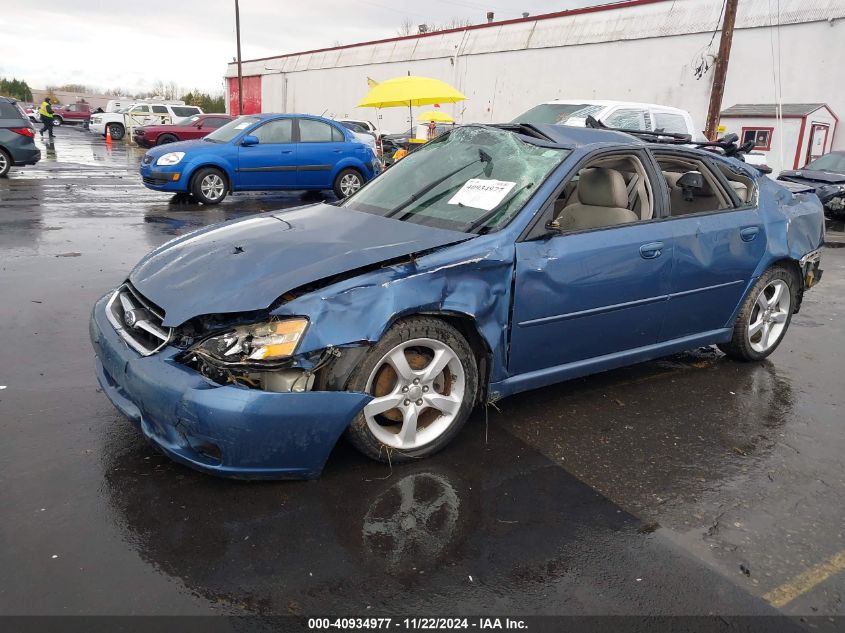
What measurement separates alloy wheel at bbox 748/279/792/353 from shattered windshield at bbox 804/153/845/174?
11.9 meters

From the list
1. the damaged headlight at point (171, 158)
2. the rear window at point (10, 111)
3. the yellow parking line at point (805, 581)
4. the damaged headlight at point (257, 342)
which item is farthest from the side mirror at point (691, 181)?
the rear window at point (10, 111)

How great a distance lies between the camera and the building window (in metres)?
19.7

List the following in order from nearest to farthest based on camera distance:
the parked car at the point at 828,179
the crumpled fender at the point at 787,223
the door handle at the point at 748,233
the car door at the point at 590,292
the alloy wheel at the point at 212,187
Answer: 1. the car door at the point at 590,292
2. the door handle at the point at 748,233
3. the crumpled fender at the point at 787,223
4. the alloy wheel at the point at 212,187
5. the parked car at the point at 828,179

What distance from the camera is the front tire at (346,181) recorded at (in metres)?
13.2

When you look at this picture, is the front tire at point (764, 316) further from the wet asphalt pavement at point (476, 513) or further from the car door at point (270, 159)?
the car door at point (270, 159)

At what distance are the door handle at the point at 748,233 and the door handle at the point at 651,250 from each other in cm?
86

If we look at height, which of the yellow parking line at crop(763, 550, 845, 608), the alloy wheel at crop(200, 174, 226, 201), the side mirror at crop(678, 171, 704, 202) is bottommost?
the yellow parking line at crop(763, 550, 845, 608)

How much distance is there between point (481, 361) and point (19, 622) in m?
2.22

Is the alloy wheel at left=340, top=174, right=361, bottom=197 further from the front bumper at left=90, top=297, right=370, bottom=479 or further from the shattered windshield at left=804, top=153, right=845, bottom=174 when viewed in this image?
the front bumper at left=90, top=297, right=370, bottom=479

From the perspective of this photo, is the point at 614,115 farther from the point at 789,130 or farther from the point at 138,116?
the point at 138,116

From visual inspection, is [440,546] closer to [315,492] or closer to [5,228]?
[315,492]

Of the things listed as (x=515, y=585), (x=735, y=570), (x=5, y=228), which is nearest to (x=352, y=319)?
(x=515, y=585)

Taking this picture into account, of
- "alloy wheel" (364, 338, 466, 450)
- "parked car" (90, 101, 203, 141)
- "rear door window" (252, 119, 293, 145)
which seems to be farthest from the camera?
"parked car" (90, 101, 203, 141)

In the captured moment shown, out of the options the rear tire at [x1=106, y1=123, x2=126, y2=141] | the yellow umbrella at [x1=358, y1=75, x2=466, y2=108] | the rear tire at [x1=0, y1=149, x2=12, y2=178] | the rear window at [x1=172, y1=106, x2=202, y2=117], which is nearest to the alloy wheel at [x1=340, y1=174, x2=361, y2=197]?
the yellow umbrella at [x1=358, y1=75, x2=466, y2=108]
